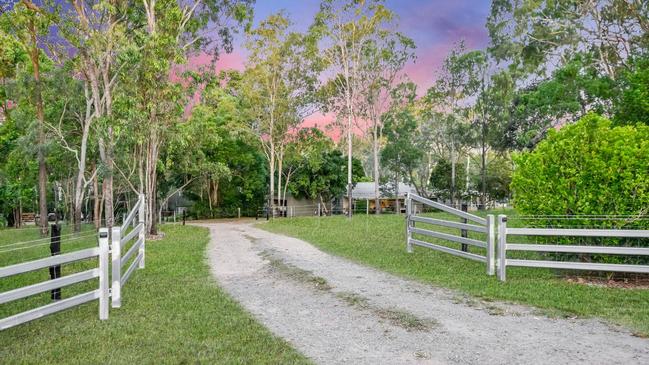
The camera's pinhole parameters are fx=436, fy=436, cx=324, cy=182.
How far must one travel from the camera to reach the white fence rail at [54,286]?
4.78 metres

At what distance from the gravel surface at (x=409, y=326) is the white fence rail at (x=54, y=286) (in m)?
2.11

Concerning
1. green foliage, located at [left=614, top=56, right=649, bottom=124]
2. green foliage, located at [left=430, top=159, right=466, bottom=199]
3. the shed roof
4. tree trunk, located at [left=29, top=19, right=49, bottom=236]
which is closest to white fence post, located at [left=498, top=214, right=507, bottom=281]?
green foliage, located at [left=614, top=56, right=649, bottom=124]

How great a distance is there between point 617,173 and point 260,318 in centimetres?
673

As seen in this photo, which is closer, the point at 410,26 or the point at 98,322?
the point at 98,322

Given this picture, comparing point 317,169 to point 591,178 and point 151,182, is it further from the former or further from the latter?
point 591,178

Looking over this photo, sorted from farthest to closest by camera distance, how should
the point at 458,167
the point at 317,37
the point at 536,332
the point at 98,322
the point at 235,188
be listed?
the point at 458,167 < the point at 235,188 < the point at 317,37 < the point at 98,322 < the point at 536,332

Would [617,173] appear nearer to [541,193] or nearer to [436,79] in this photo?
[541,193]

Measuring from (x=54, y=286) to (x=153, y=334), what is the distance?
1.48 metres

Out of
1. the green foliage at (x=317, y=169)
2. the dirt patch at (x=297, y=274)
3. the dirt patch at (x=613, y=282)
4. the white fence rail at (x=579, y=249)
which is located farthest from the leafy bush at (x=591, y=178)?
the green foliage at (x=317, y=169)

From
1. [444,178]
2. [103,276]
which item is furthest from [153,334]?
[444,178]

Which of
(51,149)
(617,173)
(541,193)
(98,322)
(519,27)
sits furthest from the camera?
(519,27)

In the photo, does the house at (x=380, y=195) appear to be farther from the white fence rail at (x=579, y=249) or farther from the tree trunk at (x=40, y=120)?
the white fence rail at (x=579, y=249)

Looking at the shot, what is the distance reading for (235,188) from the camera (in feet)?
139

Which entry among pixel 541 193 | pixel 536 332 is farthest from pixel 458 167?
pixel 536 332
